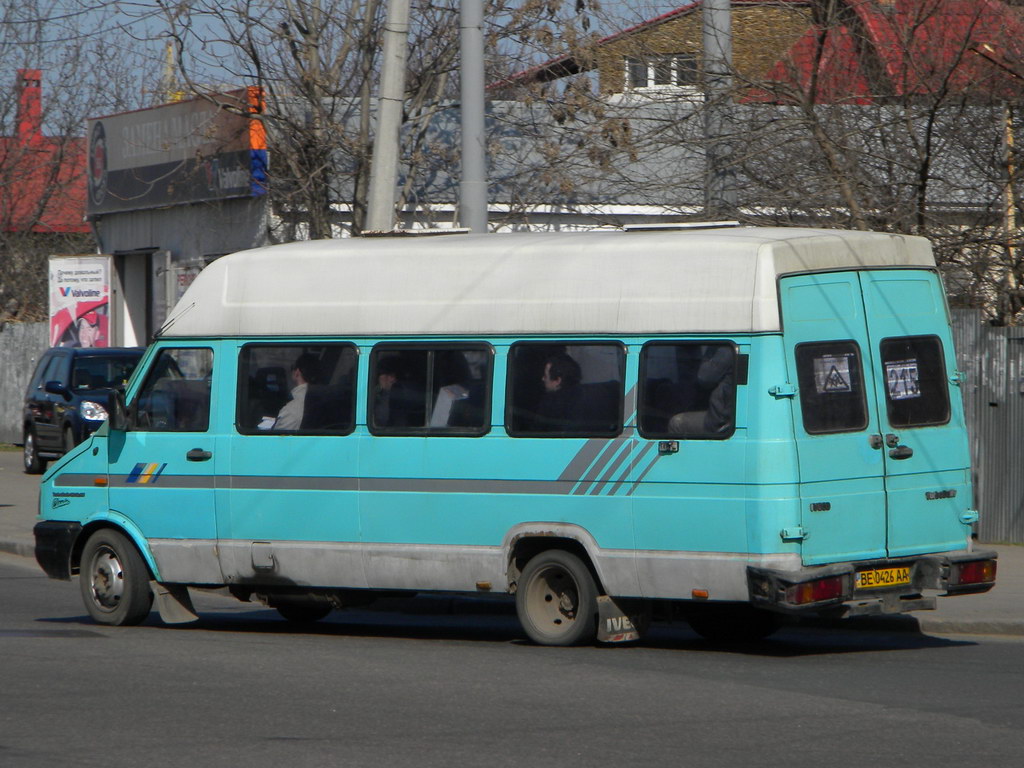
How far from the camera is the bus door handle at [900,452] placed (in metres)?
9.70

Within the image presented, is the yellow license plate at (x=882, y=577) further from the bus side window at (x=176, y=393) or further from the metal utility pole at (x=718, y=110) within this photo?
the metal utility pole at (x=718, y=110)

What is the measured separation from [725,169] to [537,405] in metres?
5.45

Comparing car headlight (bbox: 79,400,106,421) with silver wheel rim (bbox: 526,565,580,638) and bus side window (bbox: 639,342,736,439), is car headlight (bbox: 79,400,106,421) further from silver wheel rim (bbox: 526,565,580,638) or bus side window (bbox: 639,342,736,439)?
bus side window (bbox: 639,342,736,439)

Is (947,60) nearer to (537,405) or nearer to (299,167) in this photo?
(537,405)

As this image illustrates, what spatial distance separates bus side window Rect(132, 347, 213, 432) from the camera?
439 inches

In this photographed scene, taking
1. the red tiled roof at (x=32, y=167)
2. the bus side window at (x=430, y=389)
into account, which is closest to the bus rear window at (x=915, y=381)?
the bus side window at (x=430, y=389)

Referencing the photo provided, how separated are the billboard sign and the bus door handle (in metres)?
12.8

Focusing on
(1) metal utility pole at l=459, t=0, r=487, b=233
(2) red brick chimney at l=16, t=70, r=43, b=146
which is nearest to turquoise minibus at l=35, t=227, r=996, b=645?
(1) metal utility pole at l=459, t=0, r=487, b=233

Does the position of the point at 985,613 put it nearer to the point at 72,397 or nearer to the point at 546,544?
the point at 546,544

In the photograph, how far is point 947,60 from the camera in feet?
51.0

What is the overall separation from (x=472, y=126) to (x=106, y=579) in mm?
4526

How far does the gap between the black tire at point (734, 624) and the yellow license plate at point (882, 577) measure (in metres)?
1.17

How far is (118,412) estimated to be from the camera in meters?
11.3

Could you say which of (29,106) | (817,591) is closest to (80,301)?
(29,106)
